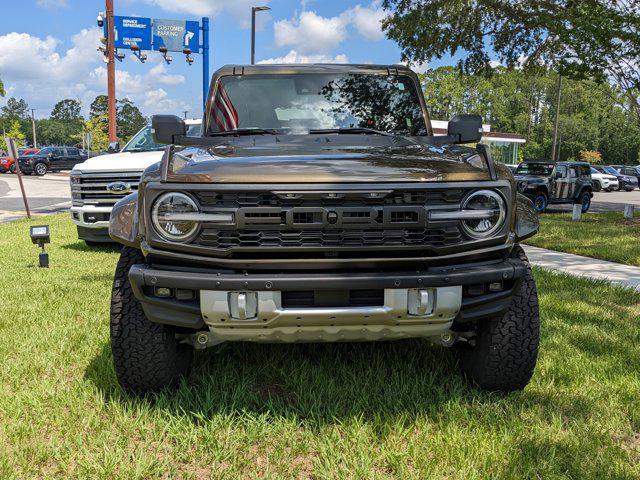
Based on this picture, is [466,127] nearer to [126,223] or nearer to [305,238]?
[305,238]

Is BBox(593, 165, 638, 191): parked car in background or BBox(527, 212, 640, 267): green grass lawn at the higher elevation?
BBox(527, 212, 640, 267): green grass lawn

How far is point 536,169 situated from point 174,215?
1761 cm

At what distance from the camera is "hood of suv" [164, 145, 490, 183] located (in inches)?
96.5

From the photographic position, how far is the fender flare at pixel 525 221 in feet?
8.95

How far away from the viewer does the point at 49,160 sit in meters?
35.6

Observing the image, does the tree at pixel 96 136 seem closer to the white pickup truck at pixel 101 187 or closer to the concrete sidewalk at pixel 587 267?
the white pickup truck at pixel 101 187

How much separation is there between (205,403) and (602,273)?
5.79m

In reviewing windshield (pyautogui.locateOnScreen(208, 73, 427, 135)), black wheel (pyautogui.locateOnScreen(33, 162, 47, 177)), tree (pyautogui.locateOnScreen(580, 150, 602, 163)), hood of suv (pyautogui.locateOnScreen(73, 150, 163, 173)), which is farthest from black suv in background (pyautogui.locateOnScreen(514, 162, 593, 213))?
tree (pyautogui.locateOnScreen(580, 150, 602, 163))

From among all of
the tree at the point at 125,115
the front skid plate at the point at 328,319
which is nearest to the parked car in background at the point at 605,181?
the front skid plate at the point at 328,319

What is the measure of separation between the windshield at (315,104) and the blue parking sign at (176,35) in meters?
22.9

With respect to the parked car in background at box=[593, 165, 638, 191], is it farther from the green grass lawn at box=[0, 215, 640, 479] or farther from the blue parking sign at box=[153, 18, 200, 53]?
the green grass lawn at box=[0, 215, 640, 479]

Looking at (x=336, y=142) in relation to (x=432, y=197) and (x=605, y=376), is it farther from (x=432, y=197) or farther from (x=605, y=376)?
(x=605, y=376)

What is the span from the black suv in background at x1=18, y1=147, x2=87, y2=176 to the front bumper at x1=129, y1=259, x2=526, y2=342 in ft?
121

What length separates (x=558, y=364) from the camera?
3.46 metres
